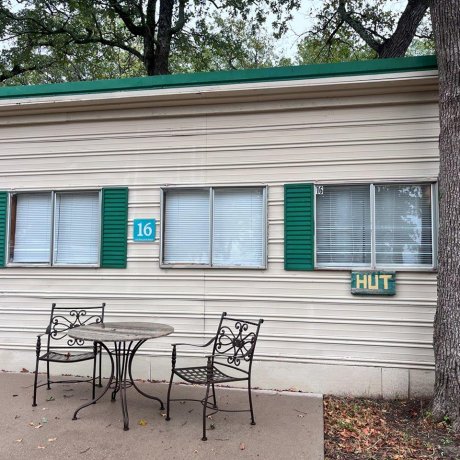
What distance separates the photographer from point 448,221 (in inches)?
149

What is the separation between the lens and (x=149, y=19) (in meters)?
12.7

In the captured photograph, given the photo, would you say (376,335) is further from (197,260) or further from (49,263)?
(49,263)

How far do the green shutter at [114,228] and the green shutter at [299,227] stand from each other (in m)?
1.89

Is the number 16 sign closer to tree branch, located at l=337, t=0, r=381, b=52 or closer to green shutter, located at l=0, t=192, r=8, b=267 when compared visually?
green shutter, located at l=0, t=192, r=8, b=267

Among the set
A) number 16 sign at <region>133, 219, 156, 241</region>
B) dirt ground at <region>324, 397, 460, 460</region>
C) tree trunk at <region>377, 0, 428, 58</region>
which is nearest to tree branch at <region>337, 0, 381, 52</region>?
tree trunk at <region>377, 0, 428, 58</region>

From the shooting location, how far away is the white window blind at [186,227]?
192 inches

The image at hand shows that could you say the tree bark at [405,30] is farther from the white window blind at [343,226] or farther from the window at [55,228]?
the window at [55,228]

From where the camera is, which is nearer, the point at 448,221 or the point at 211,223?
the point at 448,221

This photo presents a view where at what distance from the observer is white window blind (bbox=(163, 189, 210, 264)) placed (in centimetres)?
487

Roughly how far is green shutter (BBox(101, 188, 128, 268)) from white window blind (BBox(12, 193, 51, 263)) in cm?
76

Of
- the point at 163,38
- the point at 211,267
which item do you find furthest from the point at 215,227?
the point at 163,38

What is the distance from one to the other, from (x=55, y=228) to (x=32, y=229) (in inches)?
12.9

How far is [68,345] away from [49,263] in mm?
1010

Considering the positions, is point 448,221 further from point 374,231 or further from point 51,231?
point 51,231
